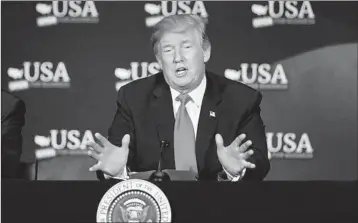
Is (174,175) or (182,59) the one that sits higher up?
(182,59)

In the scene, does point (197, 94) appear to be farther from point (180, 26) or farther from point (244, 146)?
point (244, 146)

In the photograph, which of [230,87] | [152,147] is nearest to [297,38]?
[230,87]

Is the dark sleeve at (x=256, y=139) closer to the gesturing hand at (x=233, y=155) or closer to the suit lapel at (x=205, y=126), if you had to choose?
the suit lapel at (x=205, y=126)

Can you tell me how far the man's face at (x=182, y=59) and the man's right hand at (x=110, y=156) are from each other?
0.84 meters

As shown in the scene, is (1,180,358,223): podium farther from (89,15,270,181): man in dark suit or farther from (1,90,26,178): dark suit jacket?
(1,90,26,178): dark suit jacket

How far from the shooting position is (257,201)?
6.17 ft

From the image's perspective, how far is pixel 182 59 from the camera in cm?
297

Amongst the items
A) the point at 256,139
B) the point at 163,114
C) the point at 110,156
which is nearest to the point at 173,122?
the point at 163,114

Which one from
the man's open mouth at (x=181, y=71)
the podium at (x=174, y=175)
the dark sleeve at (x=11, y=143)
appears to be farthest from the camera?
the dark sleeve at (x=11, y=143)

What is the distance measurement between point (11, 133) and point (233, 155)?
144 centimetres

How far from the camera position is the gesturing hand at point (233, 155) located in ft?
7.02

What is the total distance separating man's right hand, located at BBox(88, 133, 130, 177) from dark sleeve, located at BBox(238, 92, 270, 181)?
23.0 inches

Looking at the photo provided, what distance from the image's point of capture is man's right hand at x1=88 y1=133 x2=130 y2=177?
216 centimetres

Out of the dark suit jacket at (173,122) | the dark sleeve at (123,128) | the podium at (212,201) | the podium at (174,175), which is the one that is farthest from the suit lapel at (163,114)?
the podium at (212,201)
